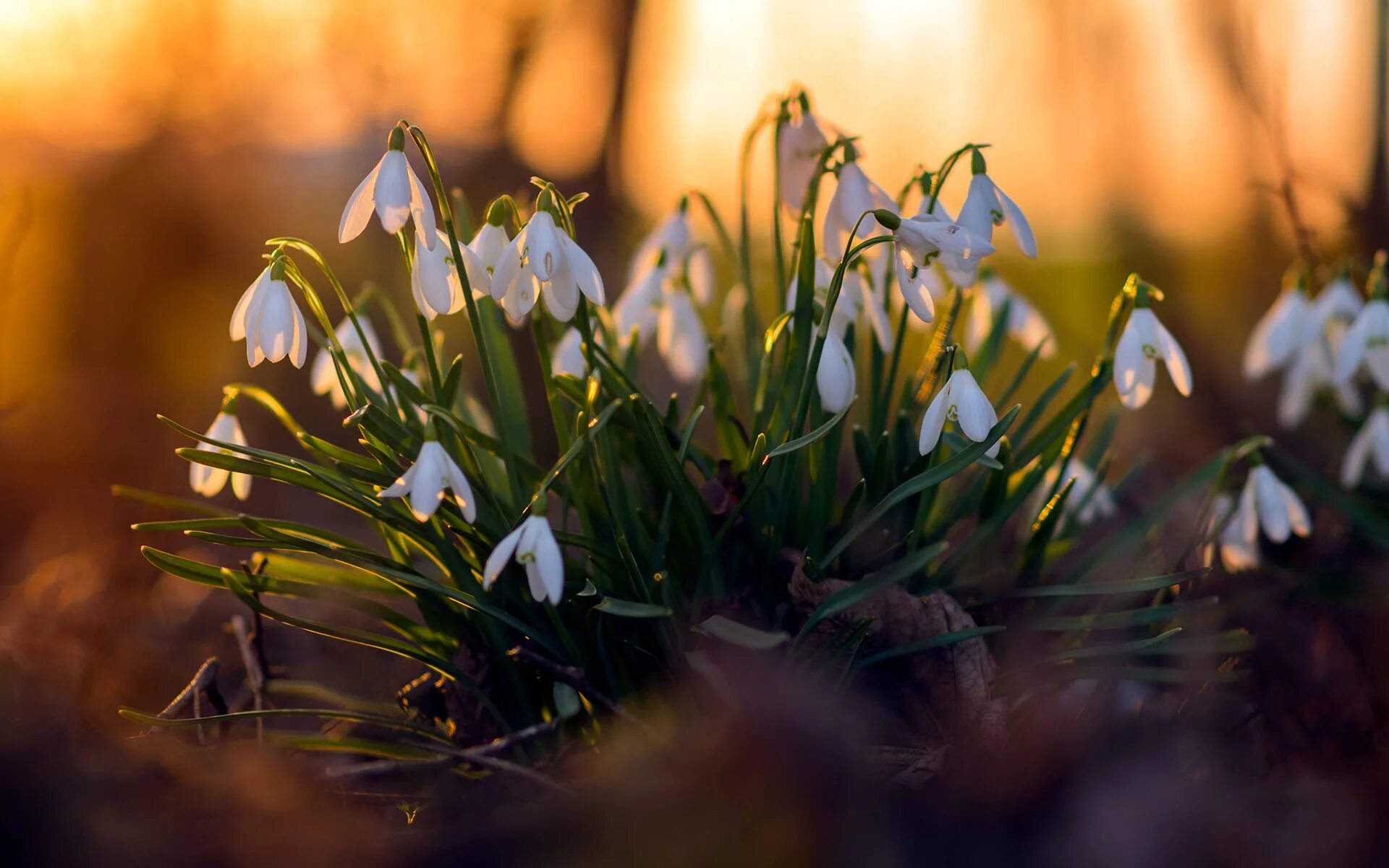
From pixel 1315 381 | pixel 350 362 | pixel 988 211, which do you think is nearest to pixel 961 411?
pixel 988 211


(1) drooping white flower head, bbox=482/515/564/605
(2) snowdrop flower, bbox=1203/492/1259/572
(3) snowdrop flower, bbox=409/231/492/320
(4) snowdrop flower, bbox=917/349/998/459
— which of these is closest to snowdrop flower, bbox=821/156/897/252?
(4) snowdrop flower, bbox=917/349/998/459

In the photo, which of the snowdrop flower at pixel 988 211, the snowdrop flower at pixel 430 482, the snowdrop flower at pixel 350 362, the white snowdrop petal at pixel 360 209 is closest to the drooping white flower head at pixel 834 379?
the snowdrop flower at pixel 988 211

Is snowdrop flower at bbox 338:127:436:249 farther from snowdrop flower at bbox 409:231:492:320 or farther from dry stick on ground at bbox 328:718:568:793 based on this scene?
dry stick on ground at bbox 328:718:568:793

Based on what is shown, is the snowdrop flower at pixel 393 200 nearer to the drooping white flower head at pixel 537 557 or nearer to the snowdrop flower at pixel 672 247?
the drooping white flower head at pixel 537 557

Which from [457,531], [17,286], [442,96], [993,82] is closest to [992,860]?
[457,531]

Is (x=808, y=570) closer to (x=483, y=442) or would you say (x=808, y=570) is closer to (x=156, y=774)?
(x=483, y=442)

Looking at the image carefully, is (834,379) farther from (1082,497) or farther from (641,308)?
(1082,497)
